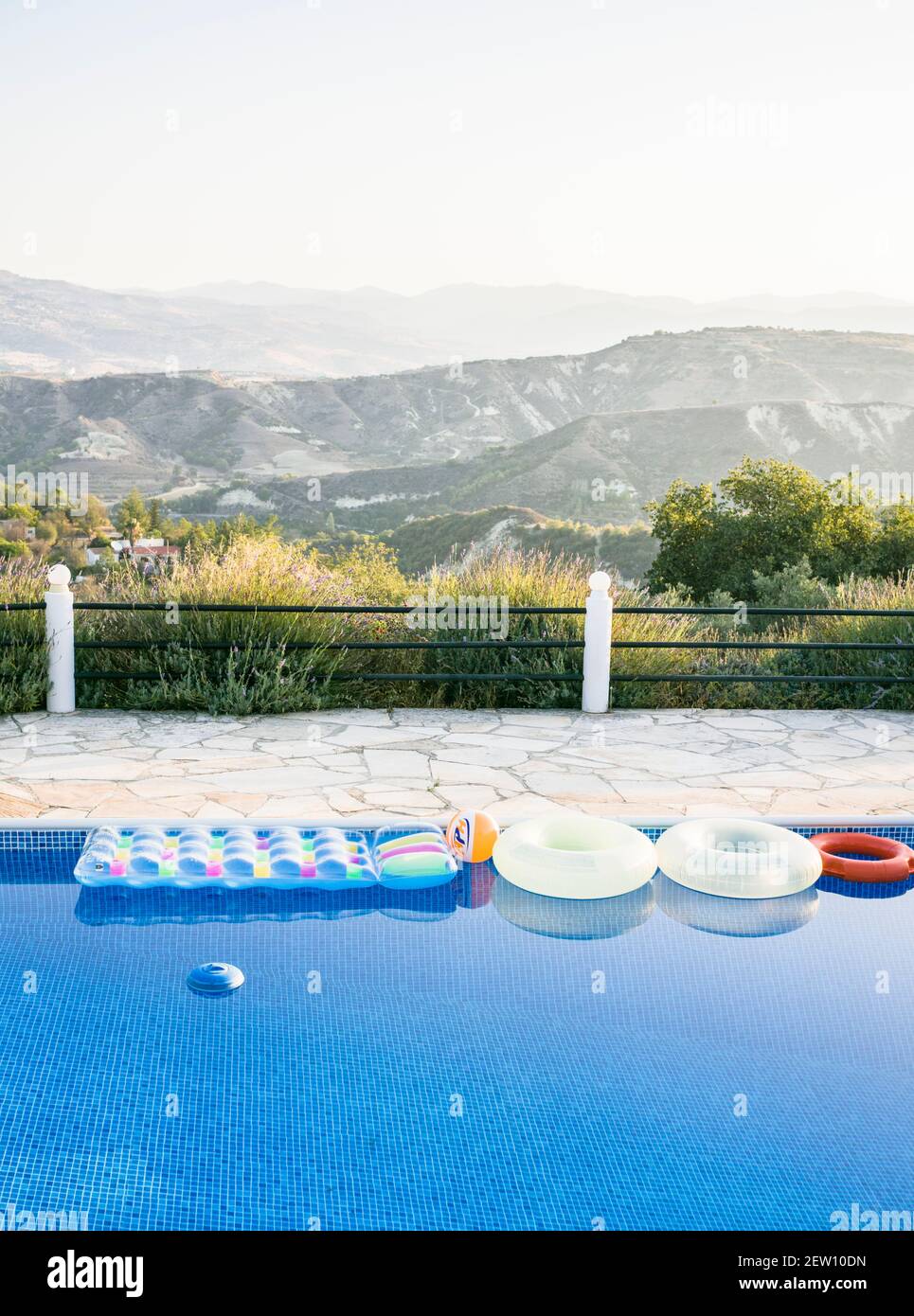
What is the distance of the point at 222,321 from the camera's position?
73.1 metres

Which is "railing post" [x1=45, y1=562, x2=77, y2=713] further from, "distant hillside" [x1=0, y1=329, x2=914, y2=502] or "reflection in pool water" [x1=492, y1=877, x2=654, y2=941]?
"distant hillside" [x1=0, y1=329, x2=914, y2=502]

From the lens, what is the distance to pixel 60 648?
6.75m

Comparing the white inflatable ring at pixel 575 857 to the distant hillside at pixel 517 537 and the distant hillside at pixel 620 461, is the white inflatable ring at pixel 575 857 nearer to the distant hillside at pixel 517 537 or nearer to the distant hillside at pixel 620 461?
the distant hillside at pixel 517 537

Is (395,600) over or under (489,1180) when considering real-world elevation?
over

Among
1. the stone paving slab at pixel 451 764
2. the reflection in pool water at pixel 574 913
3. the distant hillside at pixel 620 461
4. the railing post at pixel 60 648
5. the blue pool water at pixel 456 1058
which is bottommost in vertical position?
the blue pool water at pixel 456 1058

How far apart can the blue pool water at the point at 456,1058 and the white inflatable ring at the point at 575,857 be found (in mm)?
68

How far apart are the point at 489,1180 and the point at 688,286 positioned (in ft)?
140

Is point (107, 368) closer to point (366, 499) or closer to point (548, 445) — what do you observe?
point (366, 499)

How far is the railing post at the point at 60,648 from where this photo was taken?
6.75 m

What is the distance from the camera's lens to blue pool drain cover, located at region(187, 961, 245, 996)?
3.38 metres

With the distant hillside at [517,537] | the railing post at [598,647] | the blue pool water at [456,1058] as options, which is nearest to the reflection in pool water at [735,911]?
the blue pool water at [456,1058]

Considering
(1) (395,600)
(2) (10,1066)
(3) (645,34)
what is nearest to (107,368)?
(3) (645,34)

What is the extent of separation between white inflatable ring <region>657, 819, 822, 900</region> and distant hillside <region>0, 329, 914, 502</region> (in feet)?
135

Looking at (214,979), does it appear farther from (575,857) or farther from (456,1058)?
(575,857)
